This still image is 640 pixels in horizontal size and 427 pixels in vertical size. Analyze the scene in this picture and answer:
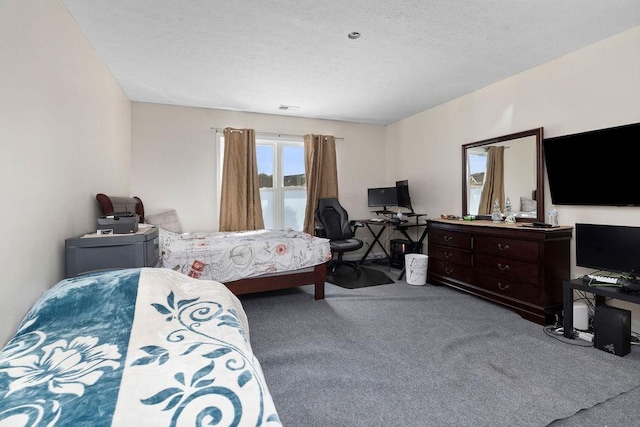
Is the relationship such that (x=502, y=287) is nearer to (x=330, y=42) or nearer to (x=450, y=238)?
(x=450, y=238)

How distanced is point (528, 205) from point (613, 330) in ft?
4.79

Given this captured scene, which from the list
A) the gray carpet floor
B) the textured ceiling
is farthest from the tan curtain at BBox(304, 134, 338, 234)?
the gray carpet floor

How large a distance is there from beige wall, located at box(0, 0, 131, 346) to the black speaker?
3.73m

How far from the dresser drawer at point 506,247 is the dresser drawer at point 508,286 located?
0.24m

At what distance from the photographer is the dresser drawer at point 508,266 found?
3.01m

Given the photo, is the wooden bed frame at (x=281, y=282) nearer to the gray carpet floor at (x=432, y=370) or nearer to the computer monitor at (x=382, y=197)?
the gray carpet floor at (x=432, y=370)

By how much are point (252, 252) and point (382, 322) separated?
4.75 feet

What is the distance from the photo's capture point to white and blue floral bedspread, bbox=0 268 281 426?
2.57 feet

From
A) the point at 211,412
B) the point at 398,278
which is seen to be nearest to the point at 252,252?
the point at 398,278

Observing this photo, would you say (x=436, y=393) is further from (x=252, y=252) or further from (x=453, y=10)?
(x=453, y=10)

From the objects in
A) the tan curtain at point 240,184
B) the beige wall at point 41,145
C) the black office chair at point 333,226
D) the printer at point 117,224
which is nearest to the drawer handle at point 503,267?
the black office chair at point 333,226

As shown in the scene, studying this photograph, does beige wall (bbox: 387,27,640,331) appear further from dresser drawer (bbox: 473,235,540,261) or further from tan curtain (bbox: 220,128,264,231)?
tan curtain (bbox: 220,128,264,231)

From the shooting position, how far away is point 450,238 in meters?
3.93

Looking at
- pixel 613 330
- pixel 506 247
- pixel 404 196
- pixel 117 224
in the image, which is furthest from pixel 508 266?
pixel 117 224
